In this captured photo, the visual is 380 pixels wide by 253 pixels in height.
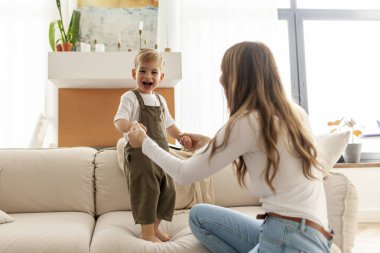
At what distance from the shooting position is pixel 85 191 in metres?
1.96

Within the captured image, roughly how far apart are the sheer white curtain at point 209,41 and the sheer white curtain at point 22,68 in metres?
1.22

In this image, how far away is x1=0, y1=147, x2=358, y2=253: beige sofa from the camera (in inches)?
55.4

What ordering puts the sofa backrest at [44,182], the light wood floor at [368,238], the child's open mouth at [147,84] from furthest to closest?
the light wood floor at [368,238] → the sofa backrest at [44,182] → the child's open mouth at [147,84]

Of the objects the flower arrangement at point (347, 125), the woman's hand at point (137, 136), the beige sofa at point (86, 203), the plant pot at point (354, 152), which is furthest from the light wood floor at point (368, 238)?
the woman's hand at point (137, 136)

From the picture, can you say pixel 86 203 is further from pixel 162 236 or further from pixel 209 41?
pixel 209 41

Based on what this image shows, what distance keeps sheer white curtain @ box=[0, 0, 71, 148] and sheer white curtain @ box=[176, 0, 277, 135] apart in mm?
1219

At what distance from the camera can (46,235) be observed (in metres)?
1.42

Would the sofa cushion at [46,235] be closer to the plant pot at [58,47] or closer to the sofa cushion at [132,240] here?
the sofa cushion at [132,240]

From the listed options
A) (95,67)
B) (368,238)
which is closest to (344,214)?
(368,238)

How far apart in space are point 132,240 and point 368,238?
2.12 meters

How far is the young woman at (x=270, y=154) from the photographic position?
1.04m

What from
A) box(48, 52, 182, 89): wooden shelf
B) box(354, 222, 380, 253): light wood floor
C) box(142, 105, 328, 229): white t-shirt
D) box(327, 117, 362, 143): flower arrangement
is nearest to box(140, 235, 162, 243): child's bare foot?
box(142, 105, 328, 229): white t-shirt

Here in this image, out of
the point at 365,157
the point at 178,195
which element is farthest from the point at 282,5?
the point at 178,195

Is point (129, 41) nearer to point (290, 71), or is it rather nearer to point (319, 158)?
point (290, 71)
